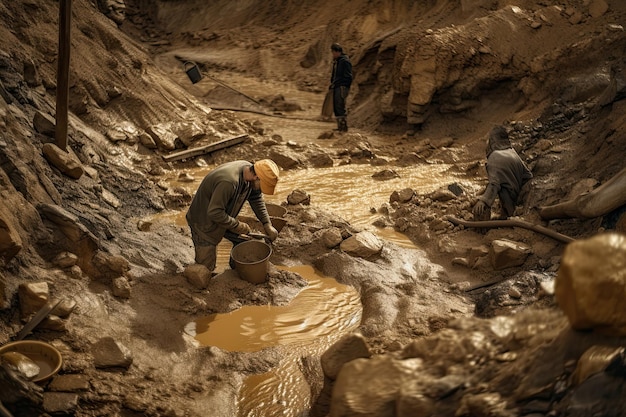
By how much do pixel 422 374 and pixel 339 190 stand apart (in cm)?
590

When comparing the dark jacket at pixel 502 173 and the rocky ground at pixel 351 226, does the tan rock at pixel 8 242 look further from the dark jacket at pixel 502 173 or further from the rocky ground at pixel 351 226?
the dark jacket at pixel 502 173

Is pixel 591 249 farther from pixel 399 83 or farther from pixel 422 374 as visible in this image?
pixel 399 83

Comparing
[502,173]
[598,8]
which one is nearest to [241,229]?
[502,173]

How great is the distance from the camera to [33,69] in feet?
25.7

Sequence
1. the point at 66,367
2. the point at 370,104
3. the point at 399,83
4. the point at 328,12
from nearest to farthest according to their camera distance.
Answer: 1. the point at 66,367
2. the point at 399,83
3. the point at 370,104
4. the point at 328,12

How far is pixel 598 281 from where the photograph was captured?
244 centimetres

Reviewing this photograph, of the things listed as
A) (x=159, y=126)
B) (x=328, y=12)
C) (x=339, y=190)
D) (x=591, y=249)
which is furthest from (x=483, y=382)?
(x=328, y=12)

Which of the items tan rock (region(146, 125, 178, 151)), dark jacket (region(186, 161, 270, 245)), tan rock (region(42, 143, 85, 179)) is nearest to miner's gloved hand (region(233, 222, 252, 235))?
dark jacket (region(186, 161, 270, 245))

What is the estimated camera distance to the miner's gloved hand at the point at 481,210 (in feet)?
21.5

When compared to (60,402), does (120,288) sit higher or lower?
lower

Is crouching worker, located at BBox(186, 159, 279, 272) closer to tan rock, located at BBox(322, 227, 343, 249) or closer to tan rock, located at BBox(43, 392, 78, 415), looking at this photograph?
tan rock, located at BBox(322, 227, 343, 249)

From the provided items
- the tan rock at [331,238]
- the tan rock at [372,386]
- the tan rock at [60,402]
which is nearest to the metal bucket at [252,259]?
the tan rock at [331,238]

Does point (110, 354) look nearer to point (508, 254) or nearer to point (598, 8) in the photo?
point (508, 254)

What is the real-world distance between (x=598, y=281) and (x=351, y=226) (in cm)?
474
